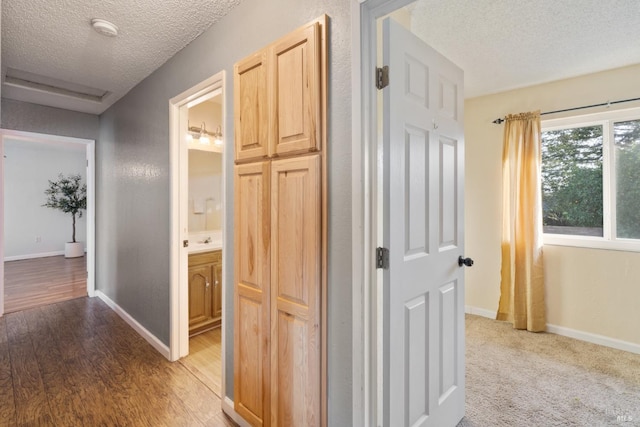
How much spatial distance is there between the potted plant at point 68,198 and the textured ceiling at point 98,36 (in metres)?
4.62

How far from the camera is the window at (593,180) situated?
2590 millimetres

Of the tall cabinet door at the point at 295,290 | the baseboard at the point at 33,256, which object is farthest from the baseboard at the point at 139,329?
the baseboard at the point at 33,256

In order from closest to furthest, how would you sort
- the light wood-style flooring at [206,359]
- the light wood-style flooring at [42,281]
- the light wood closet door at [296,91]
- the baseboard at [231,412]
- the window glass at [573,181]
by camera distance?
the light wood closet door at [296,91] < the baseboard at [231,412] < the light wood-style flooring at [206,359] < the window glass at [573,181] < the light wood-style flooring at [42,281]

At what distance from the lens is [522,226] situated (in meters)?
2.99

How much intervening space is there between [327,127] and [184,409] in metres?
1.95

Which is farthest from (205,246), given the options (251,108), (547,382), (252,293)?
(547,382)

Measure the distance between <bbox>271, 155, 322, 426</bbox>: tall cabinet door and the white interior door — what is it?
306mm

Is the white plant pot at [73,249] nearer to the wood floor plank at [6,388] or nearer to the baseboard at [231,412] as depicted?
the wood floor plank at [6,388]

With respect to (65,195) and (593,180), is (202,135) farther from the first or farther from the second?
(65,195)

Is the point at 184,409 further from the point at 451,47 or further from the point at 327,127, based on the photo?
the point at 451,47

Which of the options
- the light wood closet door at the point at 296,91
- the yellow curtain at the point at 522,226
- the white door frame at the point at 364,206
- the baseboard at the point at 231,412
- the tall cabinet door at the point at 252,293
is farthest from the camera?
the yellow curtain at the point at 522,226

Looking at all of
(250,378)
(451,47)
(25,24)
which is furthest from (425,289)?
(25,24)

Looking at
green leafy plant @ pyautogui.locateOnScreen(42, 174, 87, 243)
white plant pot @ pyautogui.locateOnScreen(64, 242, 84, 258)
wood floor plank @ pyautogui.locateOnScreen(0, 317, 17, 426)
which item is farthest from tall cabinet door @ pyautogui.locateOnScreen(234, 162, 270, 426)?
green leafy plant @ pyautogui.locateOnScreen(42, 174, 87, 243)

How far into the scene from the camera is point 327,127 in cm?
131
